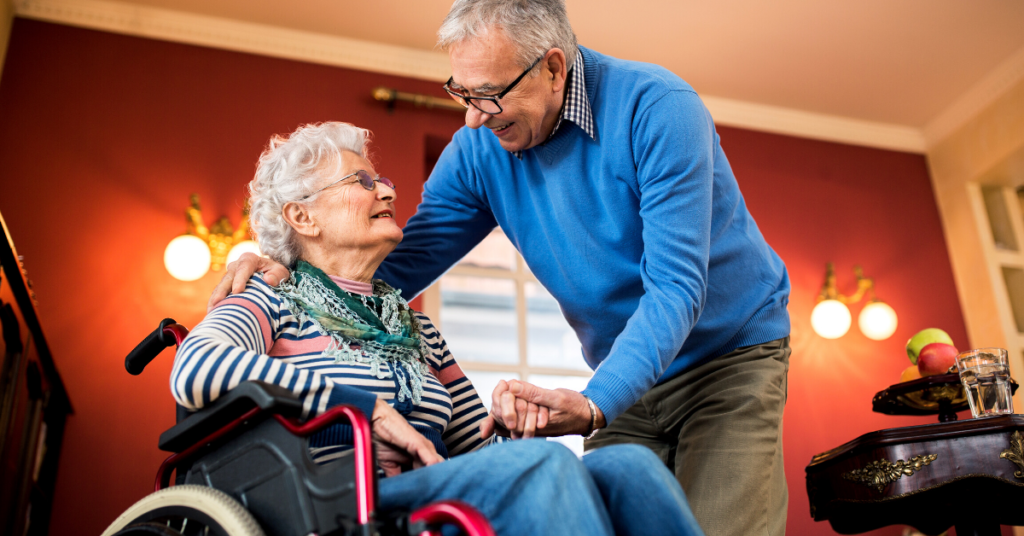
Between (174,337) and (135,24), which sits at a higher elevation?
(135,24)

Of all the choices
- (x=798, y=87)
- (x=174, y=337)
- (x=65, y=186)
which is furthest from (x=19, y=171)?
(x=798, y=87)

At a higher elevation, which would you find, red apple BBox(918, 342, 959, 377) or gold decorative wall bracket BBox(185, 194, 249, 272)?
gold decorative wall bracket BBox(185, 194, 249, 272)

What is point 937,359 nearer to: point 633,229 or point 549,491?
point 633,229

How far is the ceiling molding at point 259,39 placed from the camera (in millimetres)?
3670

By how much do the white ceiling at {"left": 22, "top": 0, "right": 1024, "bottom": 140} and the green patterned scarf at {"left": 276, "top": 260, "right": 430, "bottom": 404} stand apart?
2619 mm

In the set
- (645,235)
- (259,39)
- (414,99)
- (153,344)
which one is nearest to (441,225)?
(645,235)

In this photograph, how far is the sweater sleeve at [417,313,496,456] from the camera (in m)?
1.61

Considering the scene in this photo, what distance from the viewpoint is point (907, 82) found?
456 cm

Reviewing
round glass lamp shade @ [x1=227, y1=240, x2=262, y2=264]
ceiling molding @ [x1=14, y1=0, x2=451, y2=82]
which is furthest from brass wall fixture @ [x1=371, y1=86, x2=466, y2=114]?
round glass lamp shade @ [x1=227, y1=240, x2=262, y2=264]

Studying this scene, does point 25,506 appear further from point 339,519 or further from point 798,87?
point 798,87

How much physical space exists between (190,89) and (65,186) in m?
0.73

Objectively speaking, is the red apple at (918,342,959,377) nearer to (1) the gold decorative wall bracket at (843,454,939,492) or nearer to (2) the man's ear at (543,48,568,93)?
(1) the gold decorative wall bracket at (843,454,939,492)

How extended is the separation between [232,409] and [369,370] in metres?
0.39

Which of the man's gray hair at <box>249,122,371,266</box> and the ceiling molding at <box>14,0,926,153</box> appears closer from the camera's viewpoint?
the man's gray hair at <box>249,122,371,266</box>
